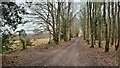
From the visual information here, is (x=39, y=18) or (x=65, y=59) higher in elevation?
(x=39, y=18)

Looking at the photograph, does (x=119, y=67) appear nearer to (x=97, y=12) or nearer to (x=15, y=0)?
(x=15, y=0)

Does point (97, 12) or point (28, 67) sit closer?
point (28, 67)

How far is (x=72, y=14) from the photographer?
45312 millimetres

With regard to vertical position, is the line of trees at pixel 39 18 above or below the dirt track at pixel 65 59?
above

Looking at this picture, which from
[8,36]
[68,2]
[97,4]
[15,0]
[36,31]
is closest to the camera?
[8,36]

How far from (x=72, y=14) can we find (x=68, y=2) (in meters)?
4.78

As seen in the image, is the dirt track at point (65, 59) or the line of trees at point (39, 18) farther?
the dirt track at point (65, 59)

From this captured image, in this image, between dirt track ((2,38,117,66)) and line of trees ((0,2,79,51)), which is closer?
line of trees ((0,2,79,51))

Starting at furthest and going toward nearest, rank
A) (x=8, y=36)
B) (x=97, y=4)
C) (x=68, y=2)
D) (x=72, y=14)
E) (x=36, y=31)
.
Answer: (x=72, y=14)
(x=68, y=2)
(x=36, y=31)
(x=97, y=4)
(x=8, y=36)

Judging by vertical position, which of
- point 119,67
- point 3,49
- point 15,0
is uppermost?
point 15,0

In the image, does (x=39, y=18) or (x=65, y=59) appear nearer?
(x=65, y=59)

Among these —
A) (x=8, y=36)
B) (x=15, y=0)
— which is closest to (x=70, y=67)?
(x=8, y=36)

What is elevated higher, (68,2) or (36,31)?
(68,2)

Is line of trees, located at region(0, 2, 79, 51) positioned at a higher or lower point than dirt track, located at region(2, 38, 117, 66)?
higher
